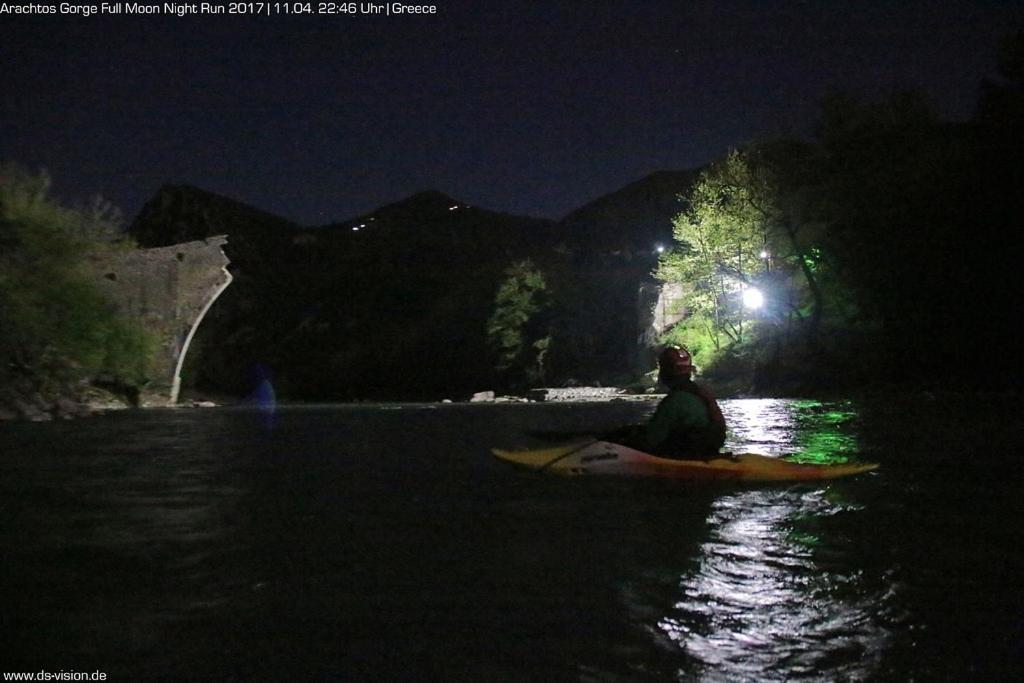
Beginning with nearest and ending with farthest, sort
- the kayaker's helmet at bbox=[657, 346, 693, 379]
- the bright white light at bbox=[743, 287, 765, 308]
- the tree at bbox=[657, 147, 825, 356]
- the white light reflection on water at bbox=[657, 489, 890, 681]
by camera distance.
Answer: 1. the white light reflection on water at bbox=[657, 489, 890, 681]
2. the kayaker's helmet at bbox=[657, 346, 693, 379]
3. the tree at bbox=[657, 147, 825, 356]
4. the bright white light at bbox=[743, 287, 765, 308]

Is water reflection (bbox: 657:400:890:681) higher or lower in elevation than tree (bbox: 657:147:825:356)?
lower

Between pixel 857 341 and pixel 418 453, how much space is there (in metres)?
24.1

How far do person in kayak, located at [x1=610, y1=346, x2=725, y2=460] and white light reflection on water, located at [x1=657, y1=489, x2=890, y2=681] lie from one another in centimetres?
244

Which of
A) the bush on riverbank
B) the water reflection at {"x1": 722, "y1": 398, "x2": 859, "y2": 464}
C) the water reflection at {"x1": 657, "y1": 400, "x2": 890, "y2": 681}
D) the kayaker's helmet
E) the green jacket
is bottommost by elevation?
the water reflection at {"x1": 722, "y1": 398, "x2": 859, "y2": 464}

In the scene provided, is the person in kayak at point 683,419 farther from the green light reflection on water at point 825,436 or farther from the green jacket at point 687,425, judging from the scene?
the green light reflection on water at point 825,436

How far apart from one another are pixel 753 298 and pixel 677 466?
31511 millimetres

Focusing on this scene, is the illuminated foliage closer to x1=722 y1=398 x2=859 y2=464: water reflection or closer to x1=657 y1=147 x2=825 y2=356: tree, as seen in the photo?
x1=722 y1=398 x2=859 y2=464: water reflection

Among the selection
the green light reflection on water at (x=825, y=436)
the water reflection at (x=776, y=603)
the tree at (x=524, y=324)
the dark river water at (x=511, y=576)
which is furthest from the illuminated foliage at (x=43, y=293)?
the tree at (x=524, y=324)

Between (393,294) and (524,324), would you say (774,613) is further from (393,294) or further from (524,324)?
(393,294)

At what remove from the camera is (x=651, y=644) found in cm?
324

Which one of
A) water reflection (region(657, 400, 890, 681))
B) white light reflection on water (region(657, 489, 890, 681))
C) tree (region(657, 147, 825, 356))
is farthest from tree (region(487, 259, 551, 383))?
white light reflection on water (region(657, 489, 890, 681))

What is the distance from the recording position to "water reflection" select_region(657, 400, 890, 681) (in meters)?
3.03

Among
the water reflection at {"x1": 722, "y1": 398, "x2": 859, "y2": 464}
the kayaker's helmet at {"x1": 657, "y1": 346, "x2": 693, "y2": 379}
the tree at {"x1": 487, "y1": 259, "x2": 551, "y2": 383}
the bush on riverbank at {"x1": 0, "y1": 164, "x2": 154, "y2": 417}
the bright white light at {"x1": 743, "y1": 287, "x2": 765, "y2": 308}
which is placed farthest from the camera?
the tree at {"x1": 487, "y1": 259, "x2": 551, "y2": 383}

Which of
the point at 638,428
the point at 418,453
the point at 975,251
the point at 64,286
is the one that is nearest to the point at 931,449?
the point at 638,428
